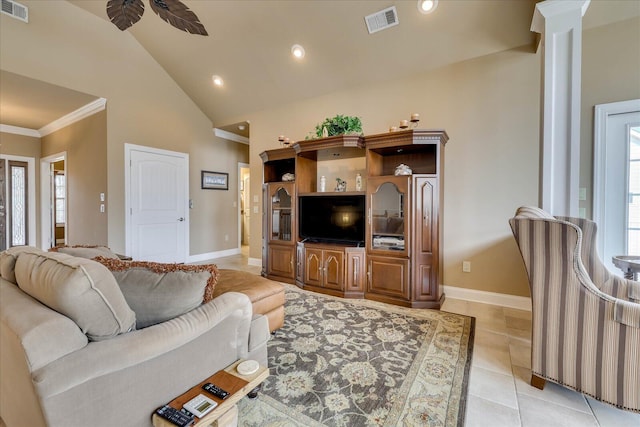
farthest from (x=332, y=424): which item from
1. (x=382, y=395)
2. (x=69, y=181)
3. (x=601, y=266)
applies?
(x=69, y=181)

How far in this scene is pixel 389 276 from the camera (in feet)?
10.7

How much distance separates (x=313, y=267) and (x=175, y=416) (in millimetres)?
2749

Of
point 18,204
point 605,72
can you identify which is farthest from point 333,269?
point 18,204

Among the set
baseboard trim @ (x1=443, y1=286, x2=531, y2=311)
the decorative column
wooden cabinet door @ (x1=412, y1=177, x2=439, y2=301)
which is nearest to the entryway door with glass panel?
wooden cabinet door @ (x1=412, y1=177, x2=439, y2=301)

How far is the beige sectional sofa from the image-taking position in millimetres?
862

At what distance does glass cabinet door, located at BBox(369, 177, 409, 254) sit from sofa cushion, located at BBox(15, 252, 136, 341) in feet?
8.76

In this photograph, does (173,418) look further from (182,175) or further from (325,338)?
(182,175)

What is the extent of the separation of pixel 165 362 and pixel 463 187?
3.37m

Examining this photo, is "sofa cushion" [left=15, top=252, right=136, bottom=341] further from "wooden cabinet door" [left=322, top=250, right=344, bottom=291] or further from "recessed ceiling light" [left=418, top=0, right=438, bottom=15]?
"recessed ceiling light" [left=418, top=0, right=438, bottom=15]

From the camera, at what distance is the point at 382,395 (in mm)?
1693

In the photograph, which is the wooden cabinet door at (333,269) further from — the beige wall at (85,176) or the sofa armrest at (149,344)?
the beige wall at (85,176)

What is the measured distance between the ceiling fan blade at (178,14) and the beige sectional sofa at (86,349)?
5.88ft

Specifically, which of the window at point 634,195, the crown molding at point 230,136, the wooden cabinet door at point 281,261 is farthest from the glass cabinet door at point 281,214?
the window at point 634,195

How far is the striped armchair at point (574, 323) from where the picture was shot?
146cm
